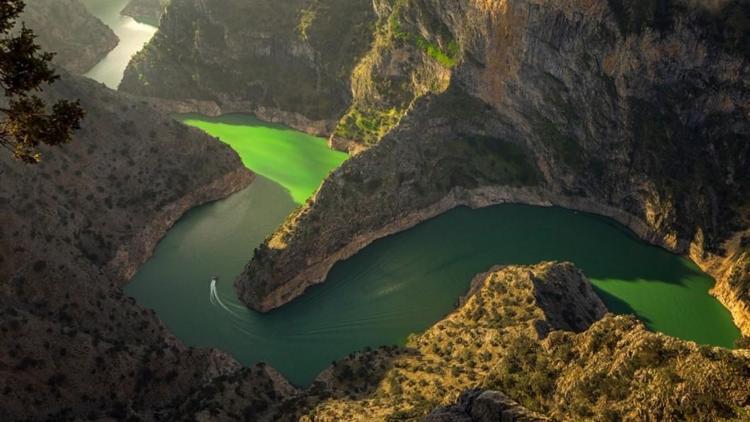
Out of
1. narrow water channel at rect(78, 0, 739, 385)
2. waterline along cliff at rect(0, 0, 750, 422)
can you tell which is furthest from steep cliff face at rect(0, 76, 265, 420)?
narrow water channel at rect(78, 0, 739, 385)

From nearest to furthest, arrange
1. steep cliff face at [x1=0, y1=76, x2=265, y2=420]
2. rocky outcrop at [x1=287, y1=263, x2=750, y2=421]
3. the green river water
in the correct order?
rocky outcrop at [x1=287, y1=263, x2=750, y2=421]
steep cliff face at [x1=0, y1=76, x2=265, y2=420]
the green river water

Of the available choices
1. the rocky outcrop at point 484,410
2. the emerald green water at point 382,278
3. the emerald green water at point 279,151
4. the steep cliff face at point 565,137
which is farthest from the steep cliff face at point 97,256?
the rocky outcrop at point 484,410

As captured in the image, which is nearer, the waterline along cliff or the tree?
the tree

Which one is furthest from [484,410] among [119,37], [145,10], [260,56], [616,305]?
[145,10]

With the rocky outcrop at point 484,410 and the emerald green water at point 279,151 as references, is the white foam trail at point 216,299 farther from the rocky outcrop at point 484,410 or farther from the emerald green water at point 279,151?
the rocky outcrop at point 484,410

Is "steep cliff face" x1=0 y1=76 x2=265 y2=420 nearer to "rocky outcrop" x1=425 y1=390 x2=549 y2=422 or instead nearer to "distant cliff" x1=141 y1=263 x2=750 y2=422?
"distant cliff" x1=141 y1=263 x2=750 y2=422

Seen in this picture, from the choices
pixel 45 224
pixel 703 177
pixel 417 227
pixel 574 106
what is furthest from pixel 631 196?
pixel 45 224

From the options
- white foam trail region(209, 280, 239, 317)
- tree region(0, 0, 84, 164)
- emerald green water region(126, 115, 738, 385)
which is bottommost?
white foam trail region(209, 280, 239, 317)
